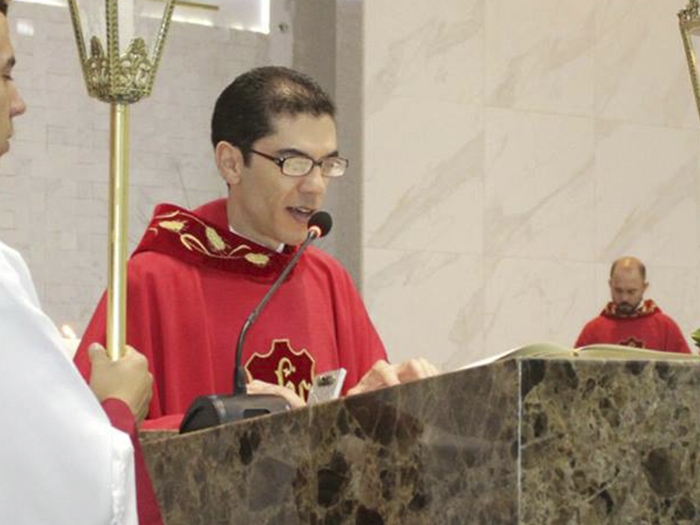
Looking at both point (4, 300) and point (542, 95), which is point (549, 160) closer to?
point (542, 95)

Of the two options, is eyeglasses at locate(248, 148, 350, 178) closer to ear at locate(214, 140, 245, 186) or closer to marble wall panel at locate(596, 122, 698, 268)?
ear at locate(214, 140, 245, 186)

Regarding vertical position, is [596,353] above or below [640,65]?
below

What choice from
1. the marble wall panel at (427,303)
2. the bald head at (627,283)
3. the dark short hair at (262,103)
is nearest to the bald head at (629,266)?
the bald head at (627,283)

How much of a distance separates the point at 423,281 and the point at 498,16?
5.88 feet

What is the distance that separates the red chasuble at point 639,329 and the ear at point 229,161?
220 inches

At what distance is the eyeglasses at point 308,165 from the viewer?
4.20 metres

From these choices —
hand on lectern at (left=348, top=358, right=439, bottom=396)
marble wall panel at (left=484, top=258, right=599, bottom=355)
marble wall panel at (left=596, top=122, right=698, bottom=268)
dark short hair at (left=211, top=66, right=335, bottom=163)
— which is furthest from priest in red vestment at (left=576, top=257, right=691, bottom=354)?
hand on lectern at (left=348, top=358, right=439, bottom=396)

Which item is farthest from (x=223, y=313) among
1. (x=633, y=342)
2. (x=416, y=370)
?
(x=633, y=342)

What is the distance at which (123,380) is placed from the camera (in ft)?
7.88

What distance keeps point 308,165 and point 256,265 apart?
0.32m

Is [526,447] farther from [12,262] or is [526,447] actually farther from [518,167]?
[518,167]

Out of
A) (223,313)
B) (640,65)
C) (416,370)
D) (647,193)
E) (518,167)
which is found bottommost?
(416,370)

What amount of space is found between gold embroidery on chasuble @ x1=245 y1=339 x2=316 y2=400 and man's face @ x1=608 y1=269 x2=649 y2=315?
5585 millimetres

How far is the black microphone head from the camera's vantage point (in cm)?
362
